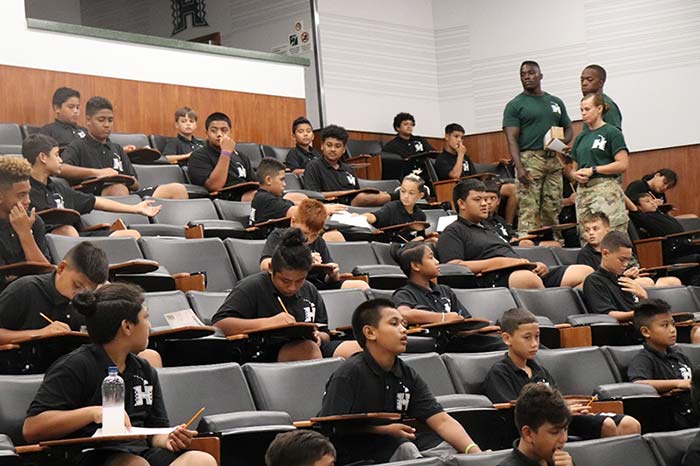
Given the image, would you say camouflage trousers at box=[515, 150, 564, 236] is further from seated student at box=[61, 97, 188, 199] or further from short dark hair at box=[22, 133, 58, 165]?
short dark hair at box=[22, 133, 58, 165]

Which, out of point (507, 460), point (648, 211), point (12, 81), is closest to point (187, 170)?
point (12, 81)

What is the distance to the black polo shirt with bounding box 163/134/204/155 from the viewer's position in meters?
7.70

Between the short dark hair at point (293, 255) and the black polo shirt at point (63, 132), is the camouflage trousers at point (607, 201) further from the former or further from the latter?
the black polo shirt at point (63, 132)

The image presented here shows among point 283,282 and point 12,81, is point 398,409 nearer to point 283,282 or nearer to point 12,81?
point 283,282

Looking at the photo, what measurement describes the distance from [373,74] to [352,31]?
0.44 metres

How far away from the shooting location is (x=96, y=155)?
630cm

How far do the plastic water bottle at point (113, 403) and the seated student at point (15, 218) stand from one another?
1.38 m

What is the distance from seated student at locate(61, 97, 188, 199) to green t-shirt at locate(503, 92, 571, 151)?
250 centimetres

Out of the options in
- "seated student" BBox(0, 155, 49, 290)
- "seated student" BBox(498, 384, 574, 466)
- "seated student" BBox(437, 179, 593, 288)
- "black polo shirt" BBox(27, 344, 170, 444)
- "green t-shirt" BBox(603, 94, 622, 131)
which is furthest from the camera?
"green t-shirt" BBox(603, 94, 622, 131)

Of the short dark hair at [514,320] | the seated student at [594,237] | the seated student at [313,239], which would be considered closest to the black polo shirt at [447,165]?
the seated student at [594,237]

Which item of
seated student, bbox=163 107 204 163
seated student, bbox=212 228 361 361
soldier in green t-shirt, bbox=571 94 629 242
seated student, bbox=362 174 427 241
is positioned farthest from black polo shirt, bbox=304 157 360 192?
seated student, bbox=212 228 361 361

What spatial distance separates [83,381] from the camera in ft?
9.68

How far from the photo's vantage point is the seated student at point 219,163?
22.3ft

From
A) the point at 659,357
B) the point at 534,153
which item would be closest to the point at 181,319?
the point at 659,357
